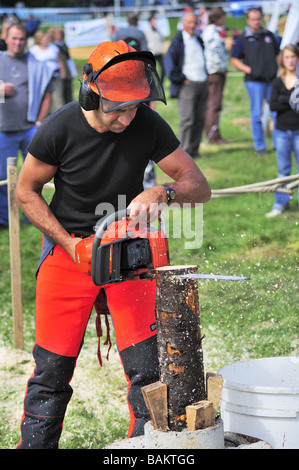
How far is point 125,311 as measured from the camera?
3301 mm

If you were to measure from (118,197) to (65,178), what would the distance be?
261mm

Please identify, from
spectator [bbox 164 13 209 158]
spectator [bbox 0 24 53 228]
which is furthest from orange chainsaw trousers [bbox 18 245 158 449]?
spectator [bbox 164 13 209 158]

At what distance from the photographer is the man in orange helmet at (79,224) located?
326 cm

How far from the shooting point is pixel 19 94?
8.80 m

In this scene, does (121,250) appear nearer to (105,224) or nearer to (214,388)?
(105,224)

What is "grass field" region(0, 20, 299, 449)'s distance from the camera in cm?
431

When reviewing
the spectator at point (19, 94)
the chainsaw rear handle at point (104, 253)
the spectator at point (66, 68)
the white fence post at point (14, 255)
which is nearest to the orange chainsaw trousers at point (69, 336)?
the chainsaw rear handle at point (104, 253)

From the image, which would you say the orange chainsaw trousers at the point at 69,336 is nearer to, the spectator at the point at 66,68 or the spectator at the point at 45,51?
the spectator at the point at 45,51

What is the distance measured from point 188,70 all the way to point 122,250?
28.6 feet

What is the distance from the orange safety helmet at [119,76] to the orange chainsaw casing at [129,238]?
0.49m

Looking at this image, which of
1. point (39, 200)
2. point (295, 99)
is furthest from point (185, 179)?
point (295, 99)

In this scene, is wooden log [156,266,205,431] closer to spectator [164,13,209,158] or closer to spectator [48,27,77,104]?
spectator [164,13,209,158]

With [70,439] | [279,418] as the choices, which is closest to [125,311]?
[279,418]

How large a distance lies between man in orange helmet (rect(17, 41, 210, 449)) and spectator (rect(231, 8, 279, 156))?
847cm
